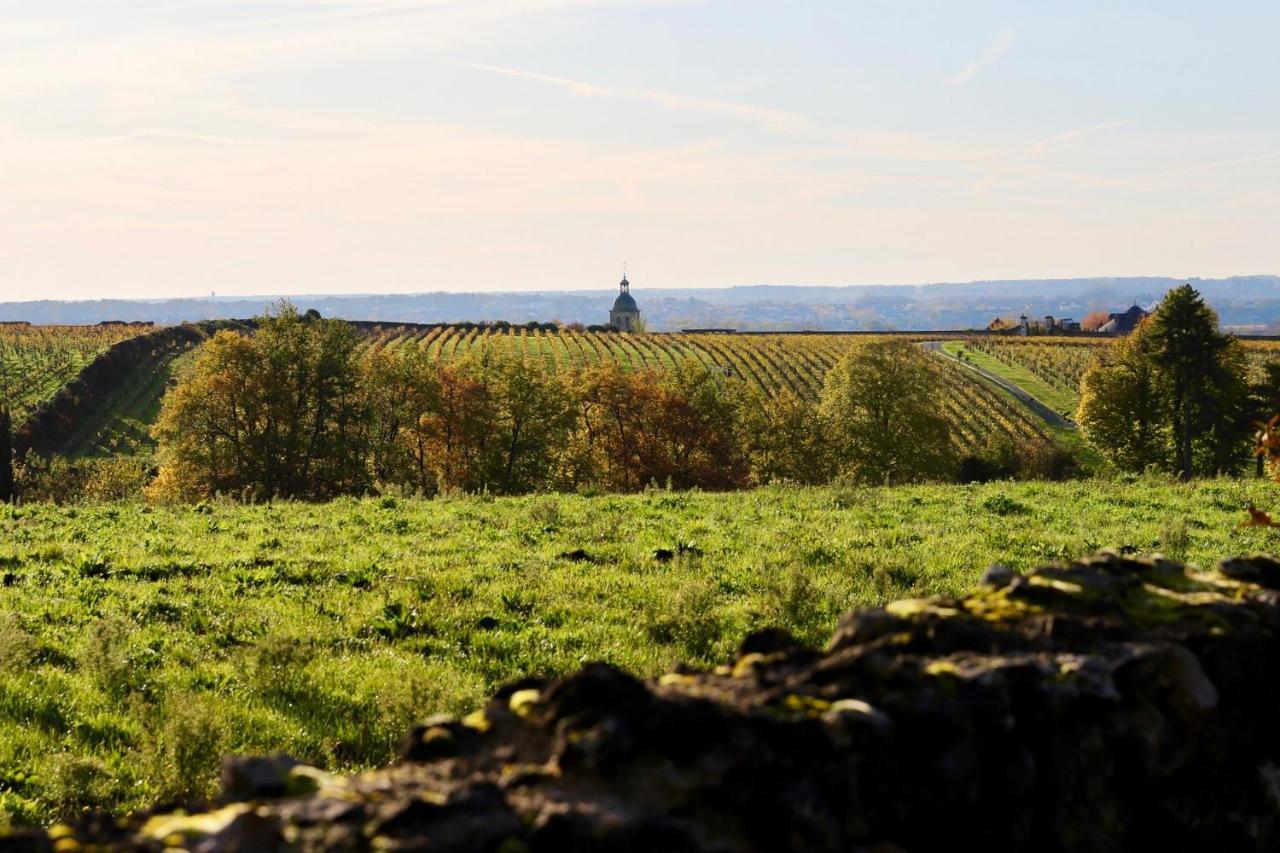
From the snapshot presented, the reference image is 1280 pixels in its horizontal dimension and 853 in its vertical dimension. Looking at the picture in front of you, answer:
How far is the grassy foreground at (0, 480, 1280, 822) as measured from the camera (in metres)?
9.65

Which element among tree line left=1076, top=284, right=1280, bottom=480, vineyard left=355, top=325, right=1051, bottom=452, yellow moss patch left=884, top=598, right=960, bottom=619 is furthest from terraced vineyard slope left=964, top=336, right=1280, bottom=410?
yellow moss patch left=884, top=598, right=960, bottom=619

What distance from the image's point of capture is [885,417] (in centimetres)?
6969

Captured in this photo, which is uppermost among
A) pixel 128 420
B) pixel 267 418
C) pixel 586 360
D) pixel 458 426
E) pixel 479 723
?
pixel 479 723

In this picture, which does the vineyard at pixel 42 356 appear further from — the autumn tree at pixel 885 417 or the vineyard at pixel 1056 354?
the vineyard at pixel 1056 354

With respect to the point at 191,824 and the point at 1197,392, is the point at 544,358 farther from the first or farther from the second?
the point at 191,824

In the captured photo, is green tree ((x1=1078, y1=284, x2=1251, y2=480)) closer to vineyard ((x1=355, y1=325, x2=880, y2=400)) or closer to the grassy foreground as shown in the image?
vineyard ((x1=355, y1=325, x2=880, y2=400))

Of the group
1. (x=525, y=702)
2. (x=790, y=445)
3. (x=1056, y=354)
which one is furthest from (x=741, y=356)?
(x=525, y=702)

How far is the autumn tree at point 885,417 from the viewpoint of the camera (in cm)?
6775

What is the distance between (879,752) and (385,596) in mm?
12130

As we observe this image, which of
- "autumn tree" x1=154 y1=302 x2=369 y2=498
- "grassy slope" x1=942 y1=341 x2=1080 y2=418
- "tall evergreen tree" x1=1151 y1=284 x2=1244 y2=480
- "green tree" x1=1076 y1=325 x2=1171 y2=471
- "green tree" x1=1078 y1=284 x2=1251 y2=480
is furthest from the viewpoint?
"grassy slope" x1=942 y1=341 x2=1080 y2=418

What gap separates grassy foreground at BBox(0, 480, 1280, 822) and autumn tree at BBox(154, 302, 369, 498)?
22.7m

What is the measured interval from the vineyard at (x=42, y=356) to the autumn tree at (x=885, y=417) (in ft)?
213

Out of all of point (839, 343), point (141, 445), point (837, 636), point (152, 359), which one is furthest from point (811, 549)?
point (839, 343)

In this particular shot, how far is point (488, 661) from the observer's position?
39.1ft
